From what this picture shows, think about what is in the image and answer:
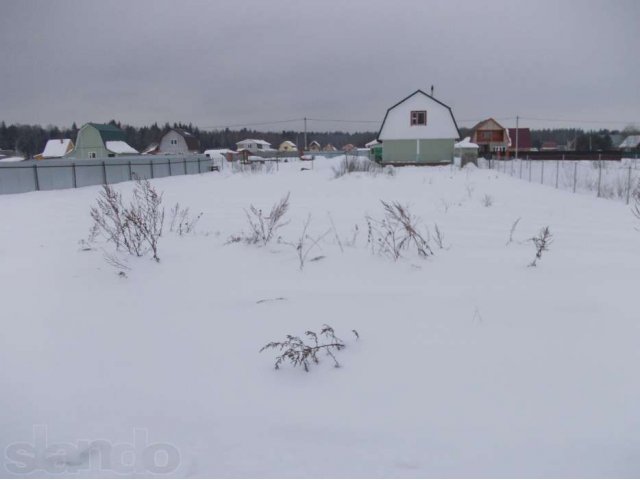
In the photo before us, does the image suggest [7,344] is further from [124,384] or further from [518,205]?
[518,205]

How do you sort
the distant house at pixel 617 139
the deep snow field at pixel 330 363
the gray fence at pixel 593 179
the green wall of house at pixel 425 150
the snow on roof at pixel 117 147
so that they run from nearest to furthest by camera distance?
1. the deep snow field at pixel 330 363
2. the gray fence at pixel 593 179
3. the green wall of house at pixel 425 150
4. the snow on roof at pixel 117 147
5. the distant house at pixel 617 139

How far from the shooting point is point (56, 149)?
57.5 metres

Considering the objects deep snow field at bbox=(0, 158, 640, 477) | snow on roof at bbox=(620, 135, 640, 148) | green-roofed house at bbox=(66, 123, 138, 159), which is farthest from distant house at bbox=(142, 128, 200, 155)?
snow on roof at bbox=(620, 135, 640, 148)

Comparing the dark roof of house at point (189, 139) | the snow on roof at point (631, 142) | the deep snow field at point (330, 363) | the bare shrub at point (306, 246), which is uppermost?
the dark roof of house at point (189, 139)

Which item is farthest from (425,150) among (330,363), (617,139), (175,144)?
(617,139)

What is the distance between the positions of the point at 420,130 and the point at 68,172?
75.4 ft

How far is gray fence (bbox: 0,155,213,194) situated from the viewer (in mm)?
17875

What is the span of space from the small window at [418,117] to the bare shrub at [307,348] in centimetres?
3227

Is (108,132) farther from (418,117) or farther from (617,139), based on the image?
(617,139)

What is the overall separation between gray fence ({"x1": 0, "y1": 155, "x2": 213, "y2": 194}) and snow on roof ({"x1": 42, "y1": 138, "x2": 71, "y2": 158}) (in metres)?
33.8

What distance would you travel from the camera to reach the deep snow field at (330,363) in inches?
91.3

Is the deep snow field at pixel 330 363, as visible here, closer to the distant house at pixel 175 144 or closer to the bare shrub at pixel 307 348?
the bare shrub at pixel 307 348

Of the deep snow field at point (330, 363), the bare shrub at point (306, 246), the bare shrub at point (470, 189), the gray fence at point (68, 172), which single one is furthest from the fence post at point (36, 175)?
the bare shrub at point (306, 246)

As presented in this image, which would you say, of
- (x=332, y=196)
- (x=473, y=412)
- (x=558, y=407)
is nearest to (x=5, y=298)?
(x=473, y=412)
